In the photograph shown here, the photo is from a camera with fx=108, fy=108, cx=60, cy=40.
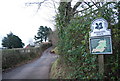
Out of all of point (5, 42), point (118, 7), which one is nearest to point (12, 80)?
point (118, 7)

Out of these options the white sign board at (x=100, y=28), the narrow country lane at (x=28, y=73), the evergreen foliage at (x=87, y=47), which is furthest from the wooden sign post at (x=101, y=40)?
the narrow country lane at (x=28, y=73)

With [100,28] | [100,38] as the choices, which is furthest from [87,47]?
[100,28]

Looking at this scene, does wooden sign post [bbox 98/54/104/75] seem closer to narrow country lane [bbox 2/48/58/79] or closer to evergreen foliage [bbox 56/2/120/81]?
evergreen foliage [bbox 56/2/120/81]

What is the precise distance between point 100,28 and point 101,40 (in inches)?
13.1

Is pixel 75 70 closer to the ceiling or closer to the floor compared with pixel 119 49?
closer to the floor

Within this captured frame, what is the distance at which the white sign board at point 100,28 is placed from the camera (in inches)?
115

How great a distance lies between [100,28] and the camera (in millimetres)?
2984

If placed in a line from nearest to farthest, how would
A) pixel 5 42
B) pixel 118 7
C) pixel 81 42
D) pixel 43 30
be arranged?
pixel 118 7
pixel 81 42
pixel 5 42
pixel 43 30

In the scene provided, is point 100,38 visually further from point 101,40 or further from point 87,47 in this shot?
point 87,47

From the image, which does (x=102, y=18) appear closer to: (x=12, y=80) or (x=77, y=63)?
(x=77, y=63)

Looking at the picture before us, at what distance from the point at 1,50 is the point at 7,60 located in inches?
42.0

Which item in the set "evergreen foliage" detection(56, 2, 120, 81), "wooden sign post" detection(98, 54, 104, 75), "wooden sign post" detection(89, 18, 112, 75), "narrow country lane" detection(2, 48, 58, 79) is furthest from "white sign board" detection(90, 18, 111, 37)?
"narrow country lane" detection(2, 48, 58, 79)

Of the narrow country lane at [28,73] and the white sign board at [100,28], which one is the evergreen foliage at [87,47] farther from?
the narrow country lane at [28,73]

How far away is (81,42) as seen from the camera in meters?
3.81
